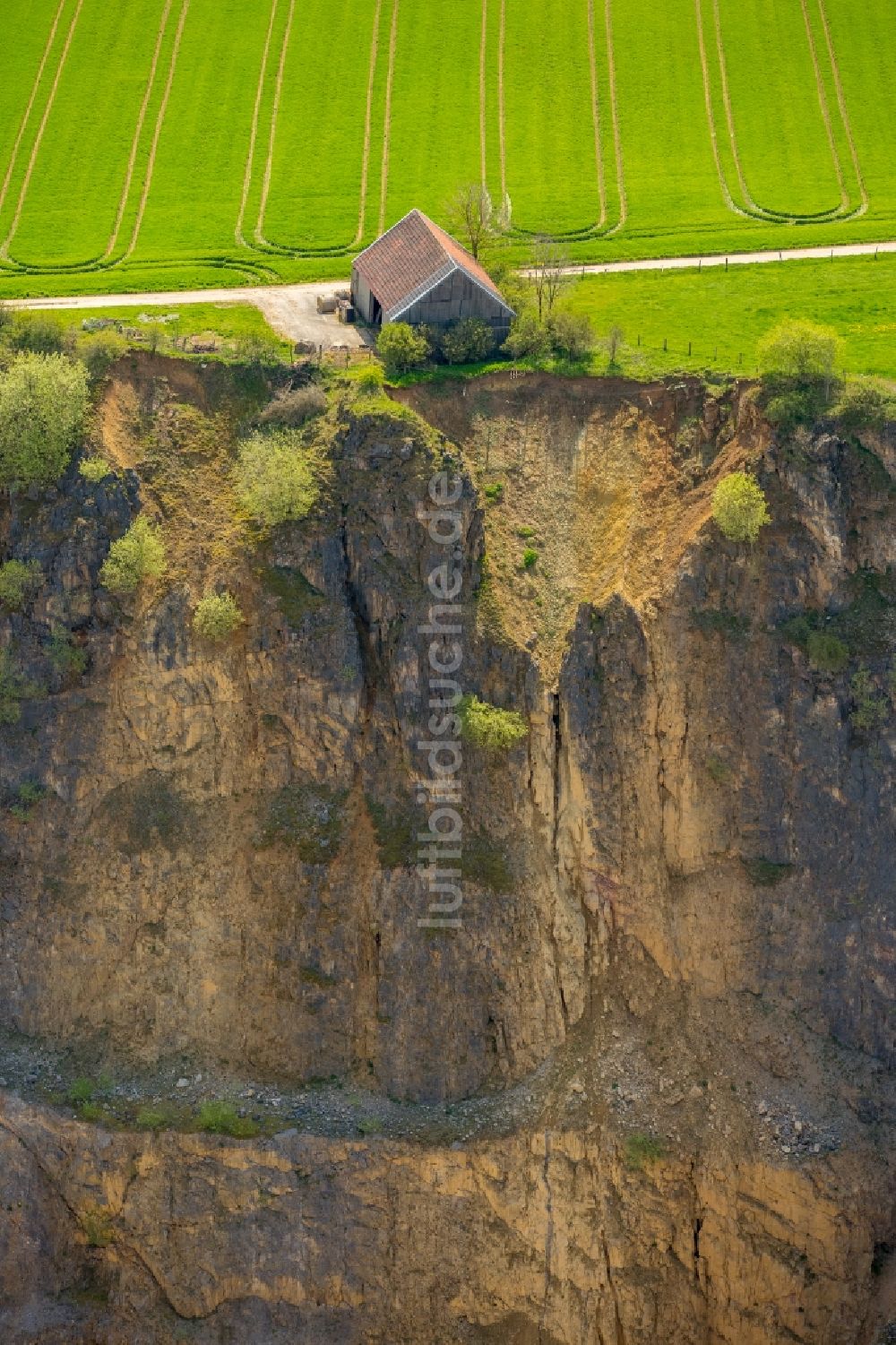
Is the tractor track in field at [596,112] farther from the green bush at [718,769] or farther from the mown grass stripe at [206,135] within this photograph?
the green bush at [718,769]

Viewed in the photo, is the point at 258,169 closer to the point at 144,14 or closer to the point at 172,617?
the point at 144,14

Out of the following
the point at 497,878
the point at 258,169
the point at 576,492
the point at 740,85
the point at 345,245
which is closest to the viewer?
the point at 497,878

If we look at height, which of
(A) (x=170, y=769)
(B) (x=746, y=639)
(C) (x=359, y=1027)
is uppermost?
(B) (x=746, y=639)

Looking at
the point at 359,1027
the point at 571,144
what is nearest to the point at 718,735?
the point at 359,1027

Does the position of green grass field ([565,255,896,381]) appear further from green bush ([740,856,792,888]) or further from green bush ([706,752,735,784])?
green bush ([740,856,792,888])

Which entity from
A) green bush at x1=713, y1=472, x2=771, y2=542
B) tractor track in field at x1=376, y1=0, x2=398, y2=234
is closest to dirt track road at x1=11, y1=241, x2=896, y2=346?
tractor track in field at x1=376, y1=0, x2=398, y2=234

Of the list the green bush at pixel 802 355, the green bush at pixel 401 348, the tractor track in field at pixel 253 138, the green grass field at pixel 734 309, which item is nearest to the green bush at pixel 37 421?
the green bush at pixel 401 348
